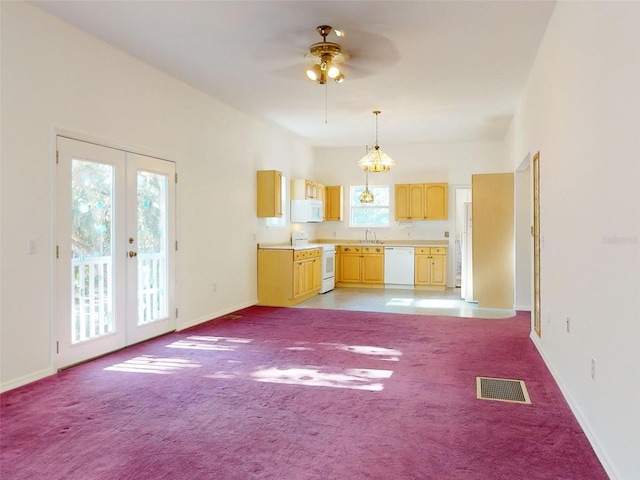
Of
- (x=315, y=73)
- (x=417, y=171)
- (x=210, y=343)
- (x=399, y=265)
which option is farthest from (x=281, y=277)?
(x=417, y=171)

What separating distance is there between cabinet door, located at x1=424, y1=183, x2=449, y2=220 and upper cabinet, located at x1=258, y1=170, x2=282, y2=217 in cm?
367

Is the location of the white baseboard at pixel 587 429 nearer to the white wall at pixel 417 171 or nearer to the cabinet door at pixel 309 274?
the cabinet door at pixel 309 274

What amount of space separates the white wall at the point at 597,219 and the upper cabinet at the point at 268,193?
442 cm

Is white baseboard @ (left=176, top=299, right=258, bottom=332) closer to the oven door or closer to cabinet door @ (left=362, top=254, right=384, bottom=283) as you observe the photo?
the oven door

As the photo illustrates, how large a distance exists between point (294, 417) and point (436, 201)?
24.4 ft

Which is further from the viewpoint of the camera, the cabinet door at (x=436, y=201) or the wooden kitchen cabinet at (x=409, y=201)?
the wooden kitchen cabinet at (x=409, y=201)

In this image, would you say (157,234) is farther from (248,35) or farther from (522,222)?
(522,222)

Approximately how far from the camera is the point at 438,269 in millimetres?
9320

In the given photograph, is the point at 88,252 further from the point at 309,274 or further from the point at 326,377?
the point at 309,274

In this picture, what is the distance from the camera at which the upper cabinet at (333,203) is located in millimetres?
10211

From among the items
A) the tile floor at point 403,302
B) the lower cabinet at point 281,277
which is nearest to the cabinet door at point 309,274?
the lower cabinet at point 281,277

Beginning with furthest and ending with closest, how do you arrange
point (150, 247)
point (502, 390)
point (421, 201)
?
point (421, 201) < point (150, 247) < point (502, 390)

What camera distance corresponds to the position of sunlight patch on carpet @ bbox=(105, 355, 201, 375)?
3.91 m

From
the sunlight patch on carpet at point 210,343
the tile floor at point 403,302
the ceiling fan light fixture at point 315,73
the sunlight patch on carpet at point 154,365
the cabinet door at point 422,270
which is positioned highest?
the ceiling fan light fixture at point 315,73
